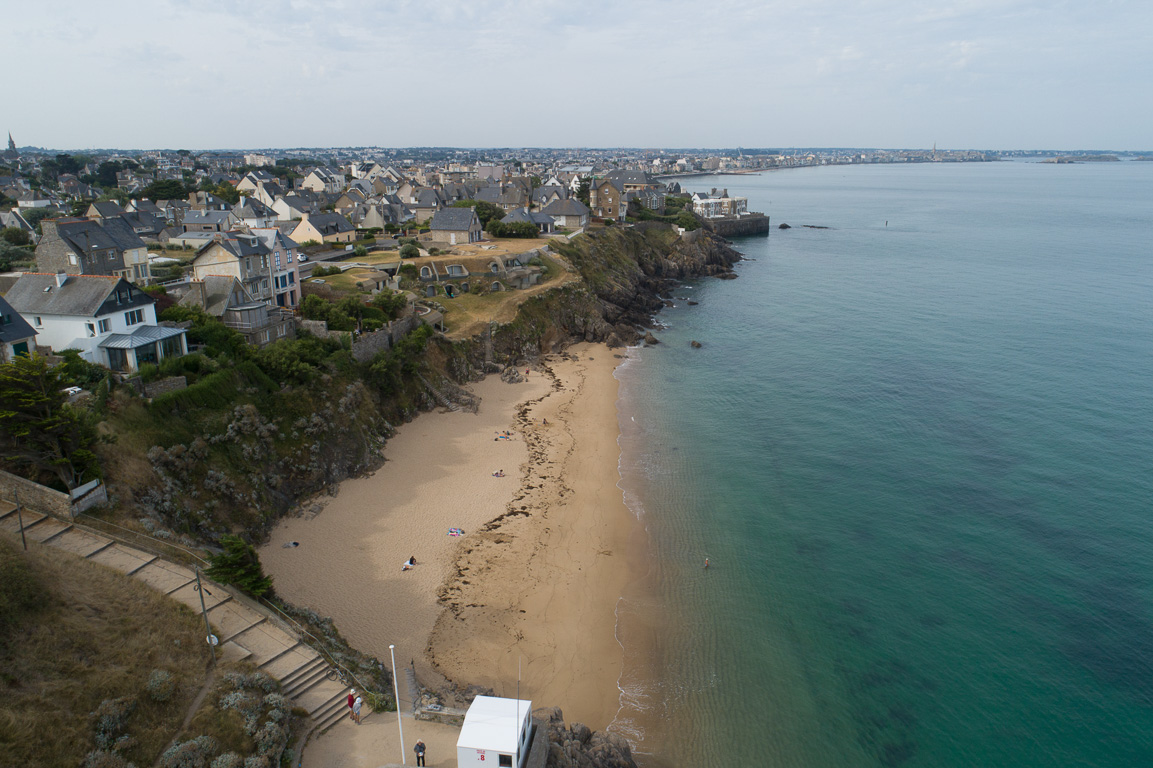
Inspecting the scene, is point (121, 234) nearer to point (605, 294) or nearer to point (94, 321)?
point (94, 321)

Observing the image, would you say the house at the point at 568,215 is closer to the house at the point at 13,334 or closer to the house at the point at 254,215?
the house at the point at 254,215

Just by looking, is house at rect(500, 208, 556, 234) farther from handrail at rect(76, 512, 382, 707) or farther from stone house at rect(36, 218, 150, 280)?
handrail at rect(76, 512, 382, 707)

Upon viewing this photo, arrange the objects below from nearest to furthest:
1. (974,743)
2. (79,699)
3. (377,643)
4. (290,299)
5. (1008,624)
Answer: (79,699)
(974,743)
(377,643)
(1008,624)
(290,299)

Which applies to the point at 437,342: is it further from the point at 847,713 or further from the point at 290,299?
the point at 847,713

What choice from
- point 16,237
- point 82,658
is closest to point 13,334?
point 82,658

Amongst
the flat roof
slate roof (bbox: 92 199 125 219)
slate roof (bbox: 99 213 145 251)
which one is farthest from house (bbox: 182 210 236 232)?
the flat roof

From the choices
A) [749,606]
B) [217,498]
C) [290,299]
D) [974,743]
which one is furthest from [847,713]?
[290,299]

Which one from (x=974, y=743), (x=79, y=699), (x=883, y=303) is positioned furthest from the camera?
(x=883, y=303)
